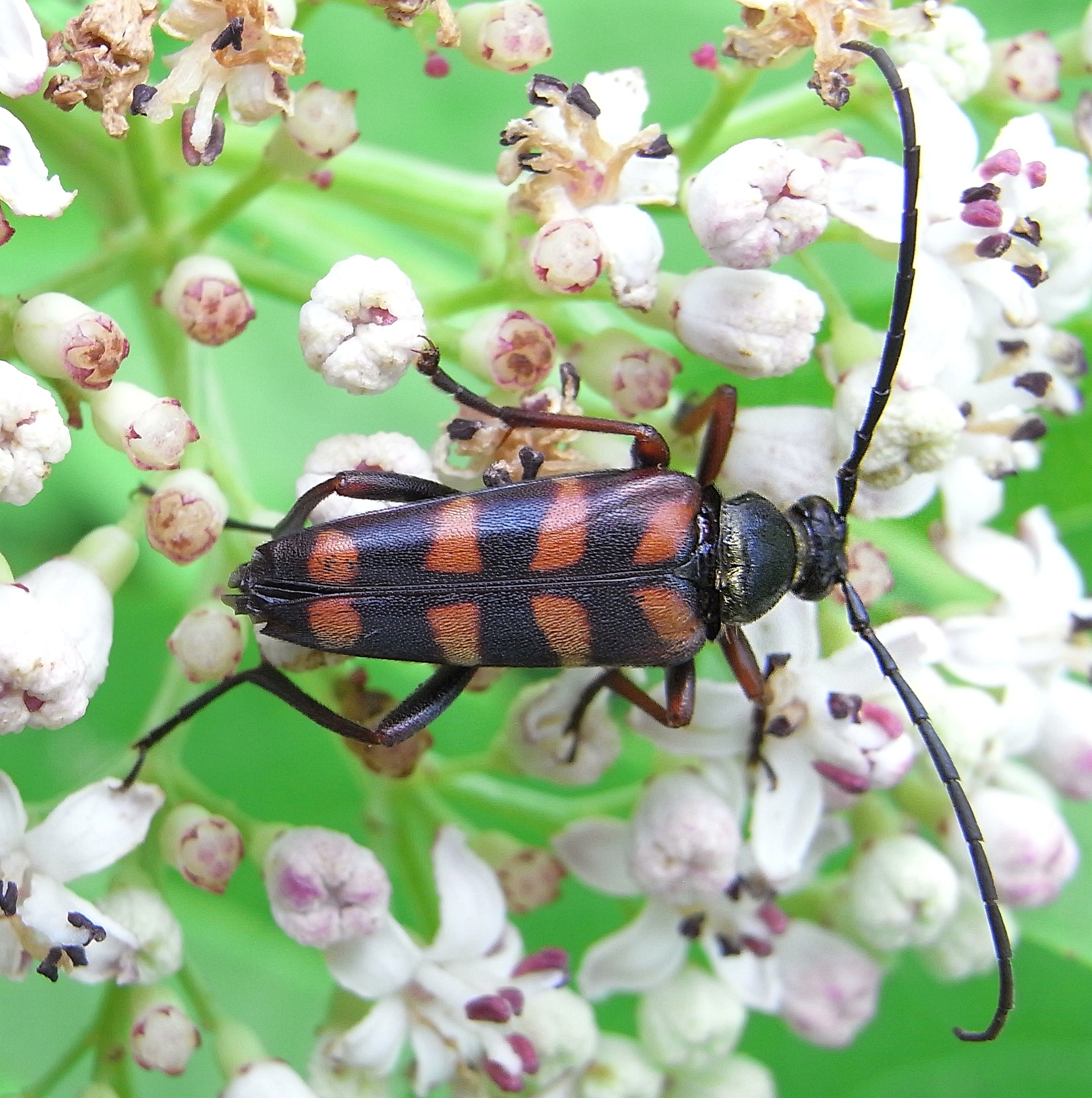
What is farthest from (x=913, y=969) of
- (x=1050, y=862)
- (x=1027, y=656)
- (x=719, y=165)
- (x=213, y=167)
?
(x=213, y=167)

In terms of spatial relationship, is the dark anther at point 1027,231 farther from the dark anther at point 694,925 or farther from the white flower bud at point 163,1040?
the white flower bud at point 163,1040

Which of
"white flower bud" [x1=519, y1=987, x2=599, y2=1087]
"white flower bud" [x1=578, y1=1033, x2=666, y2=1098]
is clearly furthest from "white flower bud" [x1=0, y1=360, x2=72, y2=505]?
"white flower bud" [x1=578, y1=1033, x2=666, y2=1098]

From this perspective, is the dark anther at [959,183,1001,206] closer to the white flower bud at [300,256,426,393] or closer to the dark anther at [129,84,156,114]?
the white flower bud at [300,256,426,393]

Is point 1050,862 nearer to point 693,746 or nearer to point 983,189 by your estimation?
point 693,746

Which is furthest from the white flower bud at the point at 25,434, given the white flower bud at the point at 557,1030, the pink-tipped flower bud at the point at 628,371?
the white flower bud at the point at 557,1030

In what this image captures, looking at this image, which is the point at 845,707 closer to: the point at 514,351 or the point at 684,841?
the point at 684,841
